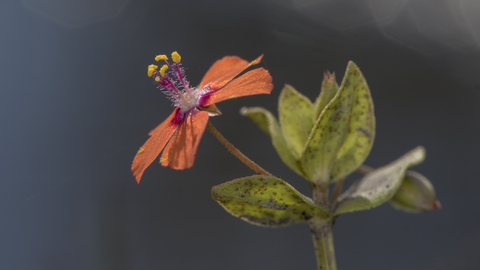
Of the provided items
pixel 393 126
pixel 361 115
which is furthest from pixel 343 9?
pixel 361 115

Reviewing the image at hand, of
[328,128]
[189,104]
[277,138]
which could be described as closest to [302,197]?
[328,128]

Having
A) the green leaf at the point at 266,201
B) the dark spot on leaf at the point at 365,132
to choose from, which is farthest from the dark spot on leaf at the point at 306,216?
the dark spot on leaf at the point at 365,132

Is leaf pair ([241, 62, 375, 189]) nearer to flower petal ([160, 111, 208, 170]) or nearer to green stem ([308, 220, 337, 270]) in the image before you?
green stem ([308, 220, 337, 270])

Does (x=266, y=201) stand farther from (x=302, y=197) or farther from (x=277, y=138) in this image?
(x=277, y=138)

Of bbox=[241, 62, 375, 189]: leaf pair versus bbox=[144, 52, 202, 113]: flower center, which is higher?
bbox=[144, 52, 202, 113]: flower center

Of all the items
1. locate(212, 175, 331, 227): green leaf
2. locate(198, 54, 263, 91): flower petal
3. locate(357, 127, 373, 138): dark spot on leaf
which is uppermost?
locate(198, 54, 263, 91): flower petal

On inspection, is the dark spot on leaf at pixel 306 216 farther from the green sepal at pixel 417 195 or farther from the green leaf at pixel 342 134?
the green sepal at pixel 417 195

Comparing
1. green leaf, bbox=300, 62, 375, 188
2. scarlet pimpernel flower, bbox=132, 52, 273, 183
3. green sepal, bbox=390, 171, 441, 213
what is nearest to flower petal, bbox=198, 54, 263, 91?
scarlet pimpernel flower, bbox=132, 52, 273, 183
